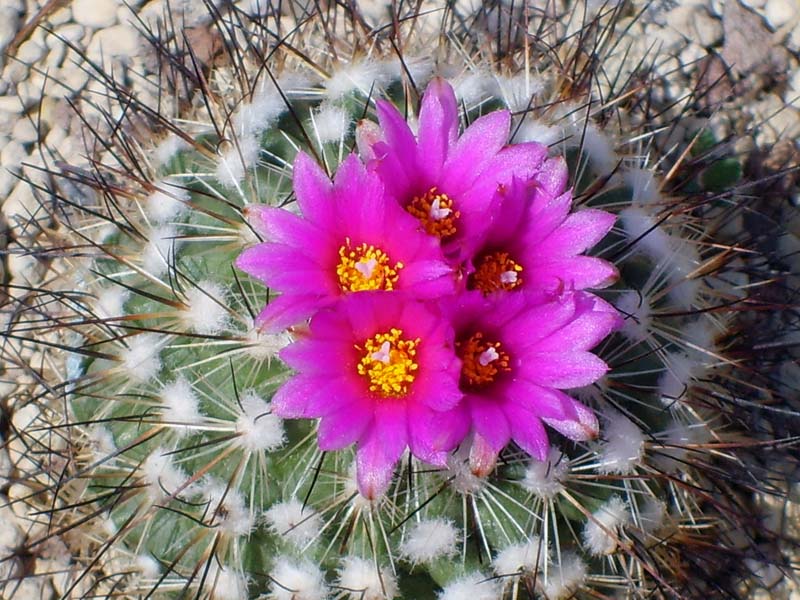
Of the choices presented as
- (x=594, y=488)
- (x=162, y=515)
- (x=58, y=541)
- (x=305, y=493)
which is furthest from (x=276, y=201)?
(x=58, y=541)

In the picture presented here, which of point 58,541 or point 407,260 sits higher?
point 407,260

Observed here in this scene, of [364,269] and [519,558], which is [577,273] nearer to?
[364,269]

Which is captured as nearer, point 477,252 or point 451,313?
point 451,313

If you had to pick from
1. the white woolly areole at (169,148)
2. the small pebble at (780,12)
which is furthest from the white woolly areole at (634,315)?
the small pebble at (780,12)

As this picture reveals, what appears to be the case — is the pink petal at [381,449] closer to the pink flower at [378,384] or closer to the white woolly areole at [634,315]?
the pink flower at [378,384]

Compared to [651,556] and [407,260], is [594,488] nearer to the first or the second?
[651,556]

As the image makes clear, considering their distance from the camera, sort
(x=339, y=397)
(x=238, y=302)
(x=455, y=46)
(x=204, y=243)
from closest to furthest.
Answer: (x=339, y=397), (x=238, y=302), (x=204, y=243), (x=455, y=46)

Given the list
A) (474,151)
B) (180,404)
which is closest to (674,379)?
(474,151)

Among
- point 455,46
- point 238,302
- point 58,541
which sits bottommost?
point 58,541

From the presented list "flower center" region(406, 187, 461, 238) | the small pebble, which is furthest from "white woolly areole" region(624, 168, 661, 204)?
the small pebble
